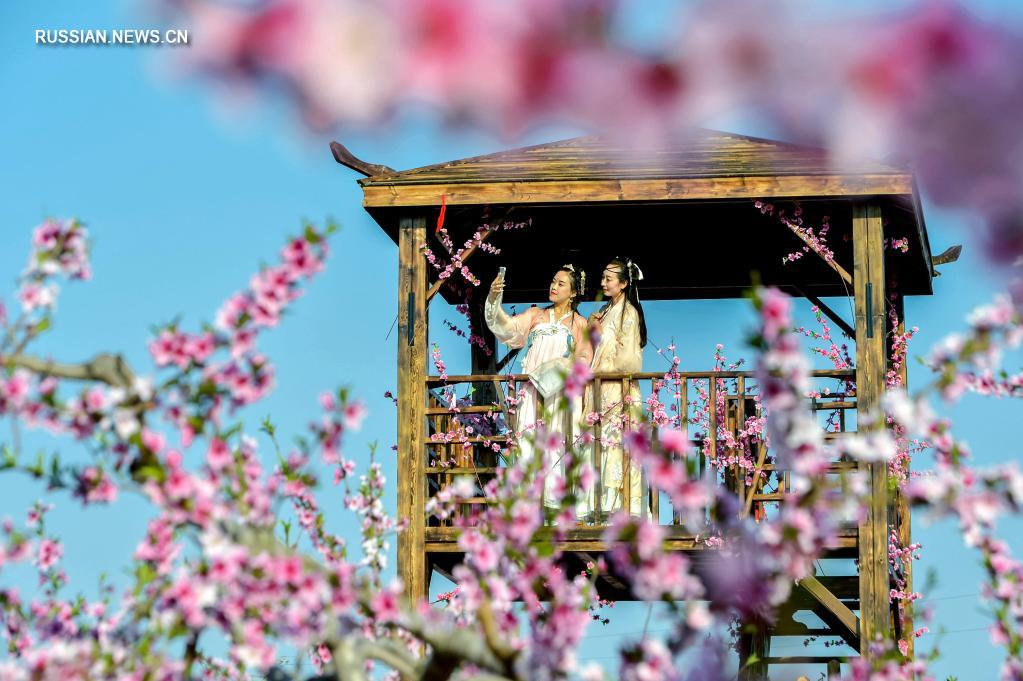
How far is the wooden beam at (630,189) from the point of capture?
11180 mm

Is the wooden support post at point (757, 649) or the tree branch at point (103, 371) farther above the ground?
the tree branch at point (103, 371)

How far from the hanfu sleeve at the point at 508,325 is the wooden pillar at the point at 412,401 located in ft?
3.53

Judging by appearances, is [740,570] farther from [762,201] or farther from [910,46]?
→ [762,201]

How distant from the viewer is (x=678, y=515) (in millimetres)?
11477

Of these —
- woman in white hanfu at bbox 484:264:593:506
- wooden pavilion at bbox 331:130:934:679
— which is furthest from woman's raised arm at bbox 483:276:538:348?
wooden pavilion at bbox 331:130:934:679

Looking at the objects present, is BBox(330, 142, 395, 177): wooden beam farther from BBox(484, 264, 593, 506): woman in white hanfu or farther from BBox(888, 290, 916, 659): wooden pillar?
BBox(888, 290, 916, 659): wooden pillar

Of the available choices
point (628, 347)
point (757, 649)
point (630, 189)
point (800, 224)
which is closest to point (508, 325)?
point (628, 347)

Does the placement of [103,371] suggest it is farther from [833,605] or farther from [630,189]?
[833,605]

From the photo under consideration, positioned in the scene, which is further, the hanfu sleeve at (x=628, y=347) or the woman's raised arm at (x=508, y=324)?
the woman's raised arm at (x=508, y=324)

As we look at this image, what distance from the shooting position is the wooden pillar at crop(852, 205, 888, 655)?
10.6 meters

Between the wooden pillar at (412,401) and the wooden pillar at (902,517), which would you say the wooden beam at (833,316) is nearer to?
the wooden pillar at (902,517)

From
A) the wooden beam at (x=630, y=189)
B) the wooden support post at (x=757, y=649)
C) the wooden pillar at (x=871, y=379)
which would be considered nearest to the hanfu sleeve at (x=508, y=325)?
the wooden beam at (x=630, y=189)

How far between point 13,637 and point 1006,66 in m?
5.85

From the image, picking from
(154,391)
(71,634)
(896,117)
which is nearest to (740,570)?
(154,391)
